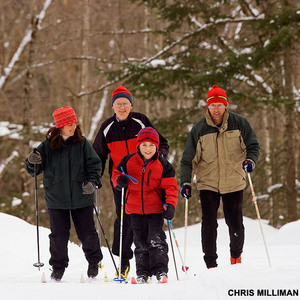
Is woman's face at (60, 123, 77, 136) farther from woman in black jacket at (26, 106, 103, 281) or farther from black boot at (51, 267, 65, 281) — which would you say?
black boot at (51, 267, 65, 281)

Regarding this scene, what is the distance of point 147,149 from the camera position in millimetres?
4914

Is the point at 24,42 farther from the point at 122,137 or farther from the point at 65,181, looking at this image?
the point at 65,181

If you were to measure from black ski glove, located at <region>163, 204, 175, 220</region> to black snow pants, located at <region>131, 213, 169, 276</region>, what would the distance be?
0.20 m

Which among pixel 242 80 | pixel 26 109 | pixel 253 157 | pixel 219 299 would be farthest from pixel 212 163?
pixel 26 109

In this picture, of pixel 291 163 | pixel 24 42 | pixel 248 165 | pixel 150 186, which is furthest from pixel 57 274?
pixel 24 42

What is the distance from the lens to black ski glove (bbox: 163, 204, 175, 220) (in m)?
4.71

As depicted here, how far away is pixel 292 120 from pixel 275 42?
2.72 metres

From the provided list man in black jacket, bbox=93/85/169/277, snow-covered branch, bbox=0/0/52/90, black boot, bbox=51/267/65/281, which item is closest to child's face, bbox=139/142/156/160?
man in black jacket, bbox=93/85/169/277

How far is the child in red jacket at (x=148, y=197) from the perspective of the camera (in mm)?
4848

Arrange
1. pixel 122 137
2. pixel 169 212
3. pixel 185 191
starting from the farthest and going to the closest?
pixel 122 137
pixel 185 191
pixel 169 212

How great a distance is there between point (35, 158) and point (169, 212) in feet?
4.59

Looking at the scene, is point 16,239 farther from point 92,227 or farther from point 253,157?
point 253,157

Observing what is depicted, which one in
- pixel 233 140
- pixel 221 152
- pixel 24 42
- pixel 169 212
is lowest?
pixel 169 212

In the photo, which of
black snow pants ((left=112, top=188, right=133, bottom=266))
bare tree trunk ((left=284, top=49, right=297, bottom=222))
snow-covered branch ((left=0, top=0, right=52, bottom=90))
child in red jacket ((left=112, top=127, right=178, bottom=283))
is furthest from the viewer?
snow-covered branch ((left=0, top=0, right=52, bottom=90))
